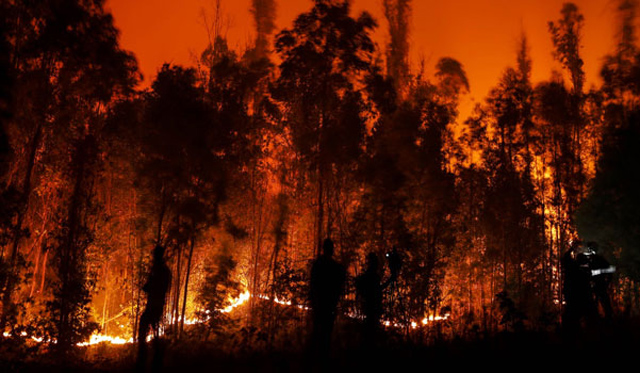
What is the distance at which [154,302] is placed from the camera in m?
5.79

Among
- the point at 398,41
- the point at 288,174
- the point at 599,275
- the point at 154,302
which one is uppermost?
→ the point at 398,41

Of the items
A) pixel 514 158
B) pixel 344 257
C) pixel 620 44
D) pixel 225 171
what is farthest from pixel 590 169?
pixel 225 171

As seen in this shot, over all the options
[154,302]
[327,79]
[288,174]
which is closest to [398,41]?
[288,174]

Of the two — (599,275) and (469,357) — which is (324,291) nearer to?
(469,357)

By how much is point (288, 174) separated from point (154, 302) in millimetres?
9490

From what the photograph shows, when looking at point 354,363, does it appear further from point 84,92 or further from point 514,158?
point 514,158

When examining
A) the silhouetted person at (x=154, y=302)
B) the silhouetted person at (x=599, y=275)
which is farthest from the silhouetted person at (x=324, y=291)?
the silhouetted person at (x=599, y=275)

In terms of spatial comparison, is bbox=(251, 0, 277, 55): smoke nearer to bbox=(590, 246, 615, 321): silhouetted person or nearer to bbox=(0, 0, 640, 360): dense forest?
bbox=(0, 0, 640, 360): dense forest

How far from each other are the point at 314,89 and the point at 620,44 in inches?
516

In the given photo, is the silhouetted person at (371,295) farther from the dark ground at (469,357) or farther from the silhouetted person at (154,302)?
the silhouetted person at (154,302)

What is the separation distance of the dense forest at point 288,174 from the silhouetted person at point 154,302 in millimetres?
1681

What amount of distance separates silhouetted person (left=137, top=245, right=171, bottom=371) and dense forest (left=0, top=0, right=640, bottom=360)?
168 centimetres

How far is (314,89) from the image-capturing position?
10156 millimetres

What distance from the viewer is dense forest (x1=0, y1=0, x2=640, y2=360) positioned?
355 inches
